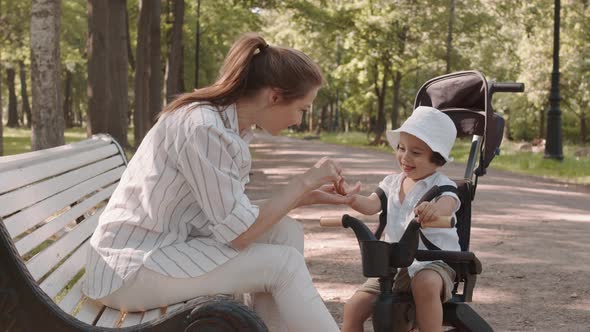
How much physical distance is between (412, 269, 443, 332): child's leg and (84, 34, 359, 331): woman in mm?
777

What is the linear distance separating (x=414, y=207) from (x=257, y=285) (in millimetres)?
1088

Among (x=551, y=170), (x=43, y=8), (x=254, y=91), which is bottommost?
(x=551, y=170)

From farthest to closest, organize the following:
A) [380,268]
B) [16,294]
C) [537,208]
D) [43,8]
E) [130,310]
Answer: [537,208] < [43,8] < [380,268] < [130,310] < [16,294]

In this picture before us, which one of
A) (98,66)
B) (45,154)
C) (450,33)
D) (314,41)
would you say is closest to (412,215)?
(45,154)

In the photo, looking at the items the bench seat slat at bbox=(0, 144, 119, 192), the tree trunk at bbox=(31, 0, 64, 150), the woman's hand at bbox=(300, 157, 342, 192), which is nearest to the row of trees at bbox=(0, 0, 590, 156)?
the tree trunk at bbox=(31, 0, 64, 150)

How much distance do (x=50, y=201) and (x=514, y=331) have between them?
9.62 ft

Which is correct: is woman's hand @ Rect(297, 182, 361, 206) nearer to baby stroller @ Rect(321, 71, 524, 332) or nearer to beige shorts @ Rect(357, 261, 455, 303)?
baby stroller @ Rect(321, 71, 524, 332)

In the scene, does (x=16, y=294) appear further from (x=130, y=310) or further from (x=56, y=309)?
(x=130, y=310)

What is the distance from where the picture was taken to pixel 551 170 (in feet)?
62.7

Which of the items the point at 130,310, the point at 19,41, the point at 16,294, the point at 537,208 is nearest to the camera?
the point at 16,294

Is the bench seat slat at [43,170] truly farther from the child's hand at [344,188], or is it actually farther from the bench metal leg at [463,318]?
the bench metal leg at [463,318]

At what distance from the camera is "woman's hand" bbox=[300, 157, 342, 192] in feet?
10.9

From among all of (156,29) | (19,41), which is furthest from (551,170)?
(19,41)

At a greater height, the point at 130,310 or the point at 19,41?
the point at 19,41
